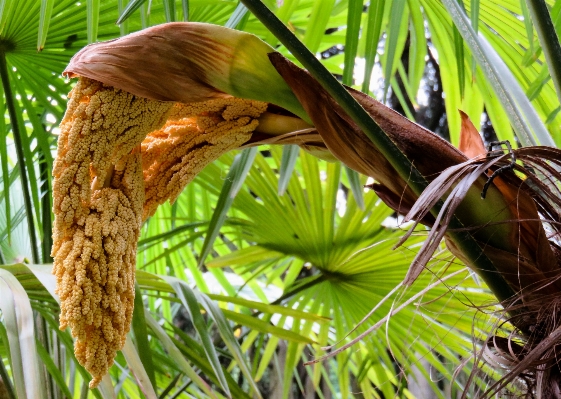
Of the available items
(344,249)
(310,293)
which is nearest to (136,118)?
(344,249)

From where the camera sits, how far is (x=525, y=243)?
416 mm

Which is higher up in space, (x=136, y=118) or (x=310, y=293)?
(x=136, y=118)

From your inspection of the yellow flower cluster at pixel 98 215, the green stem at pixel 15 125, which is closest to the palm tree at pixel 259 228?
the green stem at pixel 15 125

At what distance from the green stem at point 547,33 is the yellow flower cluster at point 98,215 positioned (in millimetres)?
259

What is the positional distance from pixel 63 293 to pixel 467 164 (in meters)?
0.25

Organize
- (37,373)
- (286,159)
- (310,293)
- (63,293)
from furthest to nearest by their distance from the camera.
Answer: (310,293) < (286,159) < (37,373) < (63,293)

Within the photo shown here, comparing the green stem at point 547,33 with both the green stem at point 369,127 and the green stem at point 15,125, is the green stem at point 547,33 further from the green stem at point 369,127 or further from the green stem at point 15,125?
the green stem at point 15,125

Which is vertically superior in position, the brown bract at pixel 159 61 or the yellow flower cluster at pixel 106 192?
the brown bract at pixel 159 61

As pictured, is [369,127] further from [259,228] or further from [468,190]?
[259,228]

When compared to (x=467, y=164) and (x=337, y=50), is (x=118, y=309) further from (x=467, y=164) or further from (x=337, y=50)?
(x=337, y=50)

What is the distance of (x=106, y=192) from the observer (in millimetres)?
386

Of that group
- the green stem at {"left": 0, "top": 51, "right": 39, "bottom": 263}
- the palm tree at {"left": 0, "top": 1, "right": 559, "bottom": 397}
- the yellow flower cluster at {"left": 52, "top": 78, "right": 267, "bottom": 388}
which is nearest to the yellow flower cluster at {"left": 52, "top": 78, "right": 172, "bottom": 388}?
the yellow flower cluster at {"left": 52, "top": 78, "right": 267, "bottom": 388}

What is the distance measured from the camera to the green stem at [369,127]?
0.37m

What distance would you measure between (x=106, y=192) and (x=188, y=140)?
0.08 metres
